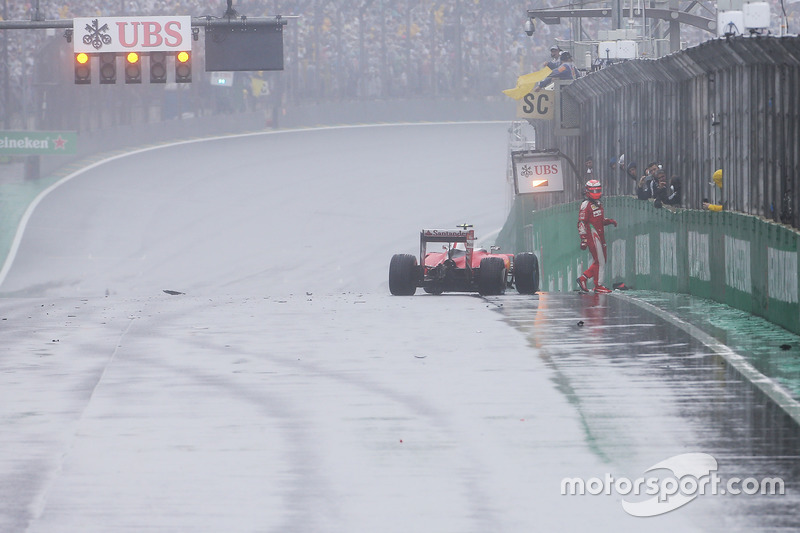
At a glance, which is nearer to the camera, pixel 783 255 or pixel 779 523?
pixel 779 523

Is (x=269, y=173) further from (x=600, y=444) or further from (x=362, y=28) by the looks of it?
(x=600, y=444)

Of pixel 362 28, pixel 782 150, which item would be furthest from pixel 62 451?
pixel 362 28

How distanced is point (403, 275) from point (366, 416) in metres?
11.2

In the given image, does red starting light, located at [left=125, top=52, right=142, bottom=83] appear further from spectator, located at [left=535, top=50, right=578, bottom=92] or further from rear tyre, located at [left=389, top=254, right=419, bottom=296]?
spectator, located at [left=535, top=50, right=578, bottom=92]

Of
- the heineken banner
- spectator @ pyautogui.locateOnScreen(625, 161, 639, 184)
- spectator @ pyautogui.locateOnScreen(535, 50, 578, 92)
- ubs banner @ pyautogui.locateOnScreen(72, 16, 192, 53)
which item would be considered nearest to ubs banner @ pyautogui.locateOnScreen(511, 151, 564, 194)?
spectator @ pyautogui.locateOnScreen(535, 50, 578, 92)

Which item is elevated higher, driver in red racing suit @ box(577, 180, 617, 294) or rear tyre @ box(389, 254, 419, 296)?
driver in red racing suit @ box(577, 180, 617, 294)

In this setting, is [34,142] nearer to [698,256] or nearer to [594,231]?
[594,231]

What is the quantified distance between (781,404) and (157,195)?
147 ft

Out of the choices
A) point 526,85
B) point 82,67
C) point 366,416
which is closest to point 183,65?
point 82,67

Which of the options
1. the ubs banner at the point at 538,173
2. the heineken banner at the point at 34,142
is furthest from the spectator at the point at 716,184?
the heineken banner at the point at 34,142

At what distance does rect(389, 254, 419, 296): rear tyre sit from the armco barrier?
11.3 ft

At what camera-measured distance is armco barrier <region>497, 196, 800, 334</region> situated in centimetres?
1357

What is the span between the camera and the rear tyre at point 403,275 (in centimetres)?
2112

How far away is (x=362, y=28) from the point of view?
217 ft
